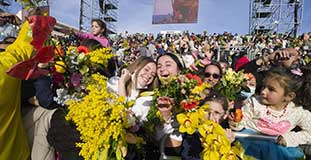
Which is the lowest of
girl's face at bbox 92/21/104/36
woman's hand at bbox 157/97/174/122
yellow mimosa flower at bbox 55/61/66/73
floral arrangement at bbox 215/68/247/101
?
woman's hand at bbox 157/97/174/122

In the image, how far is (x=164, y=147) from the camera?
218cm

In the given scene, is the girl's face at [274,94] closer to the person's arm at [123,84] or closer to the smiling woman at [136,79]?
the smiling woman at [136,79]

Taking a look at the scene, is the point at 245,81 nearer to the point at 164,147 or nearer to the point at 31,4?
the point at 164,147

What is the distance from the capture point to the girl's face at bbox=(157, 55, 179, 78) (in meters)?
2.72

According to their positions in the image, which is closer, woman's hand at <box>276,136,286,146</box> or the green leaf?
the green leaf

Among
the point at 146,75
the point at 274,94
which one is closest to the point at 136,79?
the point at 146,75

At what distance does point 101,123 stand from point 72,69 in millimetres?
556

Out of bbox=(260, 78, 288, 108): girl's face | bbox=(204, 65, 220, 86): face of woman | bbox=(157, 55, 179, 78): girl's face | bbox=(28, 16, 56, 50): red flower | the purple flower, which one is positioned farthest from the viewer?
bbox=(204, 65, 220, 86): face of woman

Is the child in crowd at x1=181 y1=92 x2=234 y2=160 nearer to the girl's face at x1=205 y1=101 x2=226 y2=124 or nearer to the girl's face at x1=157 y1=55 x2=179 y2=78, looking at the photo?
the girl's face at x1=205 y1=101 x2=226 y2=124

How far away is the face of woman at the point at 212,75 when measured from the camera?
3.17 meters

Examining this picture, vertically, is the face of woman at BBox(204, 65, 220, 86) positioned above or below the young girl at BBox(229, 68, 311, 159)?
above

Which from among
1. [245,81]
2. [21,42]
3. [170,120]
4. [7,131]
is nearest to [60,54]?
[21,42]

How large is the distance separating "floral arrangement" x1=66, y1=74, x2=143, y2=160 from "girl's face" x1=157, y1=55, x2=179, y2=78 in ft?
3.79

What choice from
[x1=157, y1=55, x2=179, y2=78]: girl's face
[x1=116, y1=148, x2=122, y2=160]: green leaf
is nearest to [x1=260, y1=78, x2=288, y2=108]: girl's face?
[x1=157, y1=55, x2=179, y2=78]: girl's face
